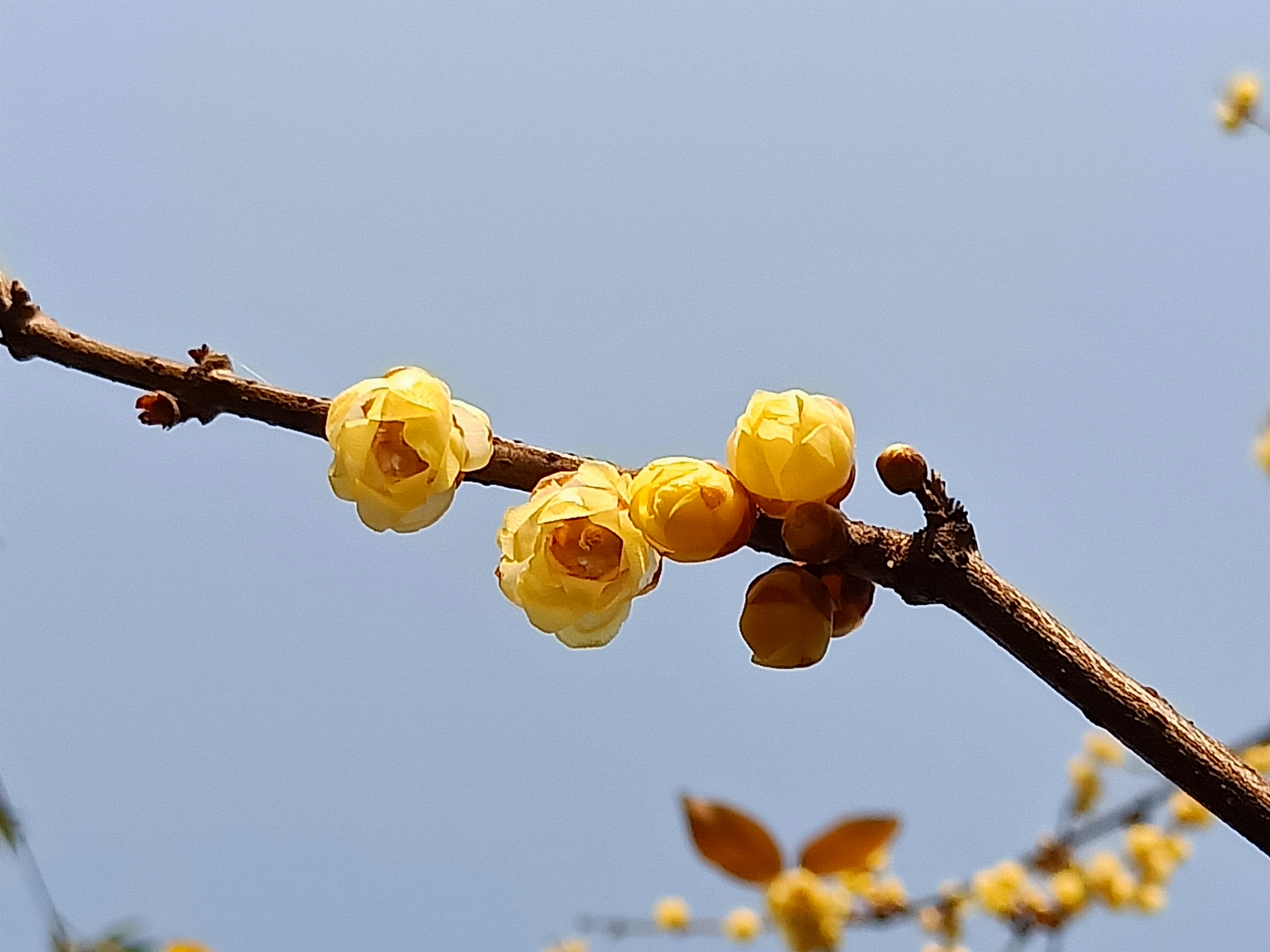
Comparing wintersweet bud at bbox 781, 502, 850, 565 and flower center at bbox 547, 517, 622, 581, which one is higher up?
wintersweet bud at bbox 781, 502, 850, 565

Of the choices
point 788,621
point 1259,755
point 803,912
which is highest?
point 1259,755

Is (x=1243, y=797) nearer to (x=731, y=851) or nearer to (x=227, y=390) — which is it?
(x=227, y=390)

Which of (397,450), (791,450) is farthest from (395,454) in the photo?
(791,450)

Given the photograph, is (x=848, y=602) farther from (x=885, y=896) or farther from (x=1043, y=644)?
(x=885, y=896)

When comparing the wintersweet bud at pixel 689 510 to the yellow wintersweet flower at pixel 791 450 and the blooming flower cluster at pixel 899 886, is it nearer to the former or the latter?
the yellow wintersweet flower at pixel 791 450

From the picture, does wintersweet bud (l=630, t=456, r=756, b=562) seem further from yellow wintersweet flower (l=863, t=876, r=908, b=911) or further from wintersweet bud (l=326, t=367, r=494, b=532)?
yellow wintersweet flower (l=863, t=876, r=908, b=911)

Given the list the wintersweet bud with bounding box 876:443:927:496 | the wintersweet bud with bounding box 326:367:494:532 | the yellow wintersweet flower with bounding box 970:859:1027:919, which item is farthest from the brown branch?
the yellow wintersweet flower with bounding box 970:859:1027:919
